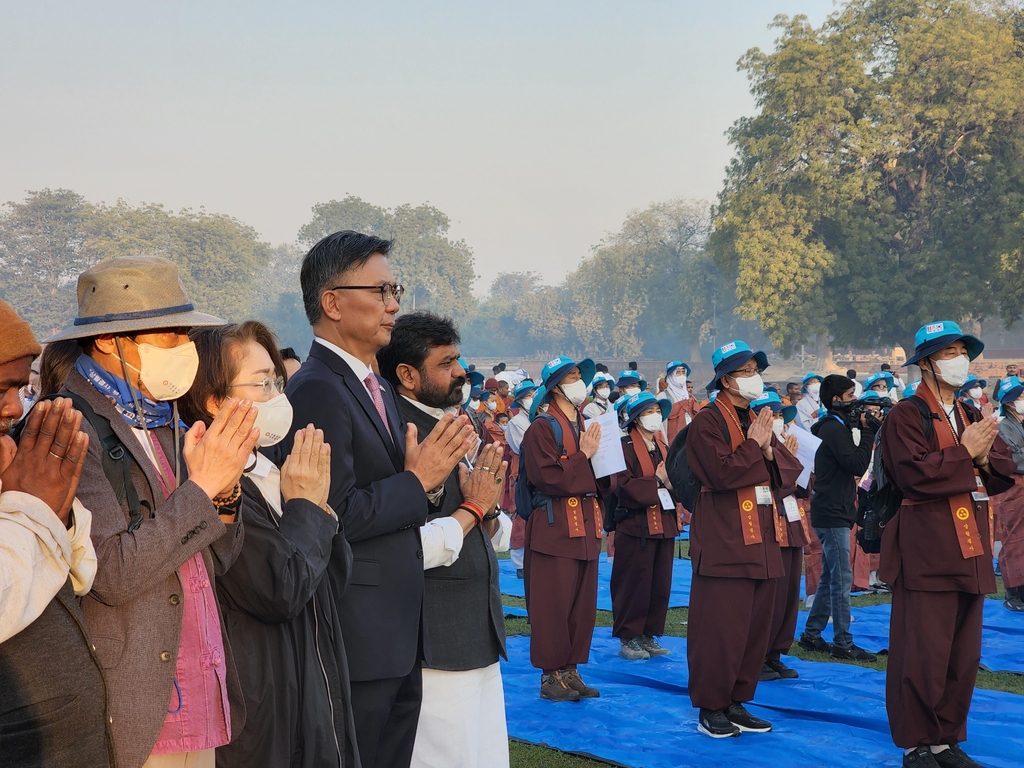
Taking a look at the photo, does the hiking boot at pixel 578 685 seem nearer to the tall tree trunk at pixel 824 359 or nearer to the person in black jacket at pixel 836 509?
the person in black jacket at pixel 836 509

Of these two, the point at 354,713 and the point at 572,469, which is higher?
the point at 572,469

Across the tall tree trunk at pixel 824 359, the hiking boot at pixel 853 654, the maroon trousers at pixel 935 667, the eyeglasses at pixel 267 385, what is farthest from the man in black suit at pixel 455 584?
the tall tree trunk at pixel 824 359

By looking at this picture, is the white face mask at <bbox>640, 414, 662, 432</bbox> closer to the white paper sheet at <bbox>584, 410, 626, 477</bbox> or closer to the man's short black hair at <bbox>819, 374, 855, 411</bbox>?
the white paper sheet at <bbox>584, 410, 626, 477</bbox>

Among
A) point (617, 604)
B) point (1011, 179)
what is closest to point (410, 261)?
point (1011, 179)

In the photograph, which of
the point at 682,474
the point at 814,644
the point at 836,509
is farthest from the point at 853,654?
the point at 682,474

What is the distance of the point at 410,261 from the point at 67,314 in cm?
2954

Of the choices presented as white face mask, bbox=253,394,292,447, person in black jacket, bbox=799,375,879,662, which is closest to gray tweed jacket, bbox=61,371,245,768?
white face mask, bbox=253,394,292,447

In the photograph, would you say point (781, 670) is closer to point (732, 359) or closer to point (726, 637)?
point (726, 637)

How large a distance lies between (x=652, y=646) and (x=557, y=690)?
1.41 meters

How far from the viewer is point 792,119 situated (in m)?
35.0

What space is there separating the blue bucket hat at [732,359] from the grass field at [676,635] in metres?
2.30

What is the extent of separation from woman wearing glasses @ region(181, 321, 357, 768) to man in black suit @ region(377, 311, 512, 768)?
0.62m

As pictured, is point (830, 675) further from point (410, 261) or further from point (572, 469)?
point (410, 261)

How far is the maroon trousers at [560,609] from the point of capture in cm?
648
